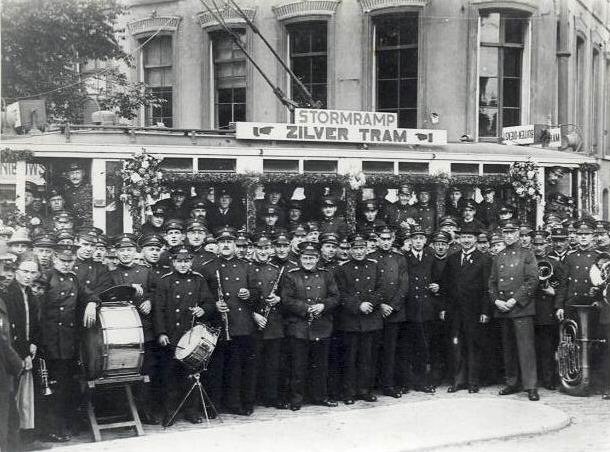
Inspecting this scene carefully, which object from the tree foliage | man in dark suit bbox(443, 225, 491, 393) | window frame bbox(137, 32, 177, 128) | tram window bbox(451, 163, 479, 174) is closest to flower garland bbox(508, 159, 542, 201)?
tram window bbox(451, 163, 479, 174)

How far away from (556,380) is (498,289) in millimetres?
1370

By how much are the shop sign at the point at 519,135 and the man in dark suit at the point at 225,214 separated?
6298 mm

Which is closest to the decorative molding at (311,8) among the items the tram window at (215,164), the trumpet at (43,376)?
the tram window at (215,164)

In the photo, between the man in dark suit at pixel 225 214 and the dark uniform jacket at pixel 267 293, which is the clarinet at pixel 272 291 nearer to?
the dark uniform jacket at pixel 267 293

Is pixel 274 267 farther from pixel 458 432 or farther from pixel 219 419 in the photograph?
pixel 458 432

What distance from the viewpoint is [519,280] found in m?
8.52

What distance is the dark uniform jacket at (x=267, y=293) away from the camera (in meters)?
7.95

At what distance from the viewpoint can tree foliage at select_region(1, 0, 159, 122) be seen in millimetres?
11547

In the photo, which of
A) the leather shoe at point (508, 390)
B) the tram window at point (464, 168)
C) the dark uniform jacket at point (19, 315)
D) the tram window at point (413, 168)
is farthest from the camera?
the tram window at point (464, 168)

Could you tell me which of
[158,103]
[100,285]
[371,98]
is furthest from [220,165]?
[158,103]

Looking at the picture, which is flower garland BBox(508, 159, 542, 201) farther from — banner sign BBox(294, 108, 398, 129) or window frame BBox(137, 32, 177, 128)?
window frame BBox(137, 32, 177, 128)

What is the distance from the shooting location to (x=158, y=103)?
17.2 metres

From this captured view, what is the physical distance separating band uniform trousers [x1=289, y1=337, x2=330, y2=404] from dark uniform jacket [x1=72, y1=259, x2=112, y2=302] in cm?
201

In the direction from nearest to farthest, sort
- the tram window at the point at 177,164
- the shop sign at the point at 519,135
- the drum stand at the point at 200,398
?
1. the drum stand at the point at 200,398
2. the tram window at the point at 177,164
3. the shop sign at the point at 519,135
